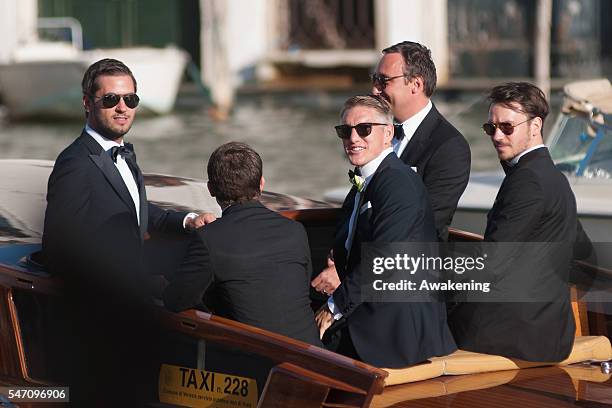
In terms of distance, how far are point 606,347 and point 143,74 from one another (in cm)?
1836

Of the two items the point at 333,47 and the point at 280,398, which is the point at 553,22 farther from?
the point at 280,398

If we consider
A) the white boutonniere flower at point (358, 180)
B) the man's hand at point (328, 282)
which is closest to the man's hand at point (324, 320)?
the man's hand at point (328, 282)

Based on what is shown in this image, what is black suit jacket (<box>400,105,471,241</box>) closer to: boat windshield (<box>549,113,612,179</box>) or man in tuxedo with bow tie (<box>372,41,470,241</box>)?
man in tuxedo with bow tie (<box>372,41,470,241</box>)

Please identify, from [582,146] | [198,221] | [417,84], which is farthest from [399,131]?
[582,146]

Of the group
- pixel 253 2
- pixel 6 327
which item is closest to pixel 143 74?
pixel 253 2

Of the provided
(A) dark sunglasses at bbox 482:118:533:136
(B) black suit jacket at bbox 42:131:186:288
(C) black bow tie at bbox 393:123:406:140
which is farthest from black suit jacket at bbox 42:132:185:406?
(A) dark sunglasses at bbox 482:118:533:136

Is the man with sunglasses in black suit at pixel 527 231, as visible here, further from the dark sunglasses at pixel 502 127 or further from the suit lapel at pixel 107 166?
the suit lapel at pixel 107 166

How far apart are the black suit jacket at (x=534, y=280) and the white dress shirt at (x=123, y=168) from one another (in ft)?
3.91

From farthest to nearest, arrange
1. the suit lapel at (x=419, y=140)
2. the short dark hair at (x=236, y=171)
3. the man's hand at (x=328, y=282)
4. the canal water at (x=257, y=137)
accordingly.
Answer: the canal water at (x=257, y=137) < the suit lapel at (x=419, y=140) < the man's hand at (x=328, y=282) < the short dark hair at (x=236, y=171)

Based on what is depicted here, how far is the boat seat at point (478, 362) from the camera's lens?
3967mm

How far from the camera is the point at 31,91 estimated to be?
22062 mm

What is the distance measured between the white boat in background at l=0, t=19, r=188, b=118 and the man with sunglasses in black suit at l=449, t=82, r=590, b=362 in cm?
1793

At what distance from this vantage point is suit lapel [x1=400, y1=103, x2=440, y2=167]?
455cm

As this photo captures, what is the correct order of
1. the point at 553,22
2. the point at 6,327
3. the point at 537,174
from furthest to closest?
the point at 553,22, the point at 6,327, the point at 537,174
